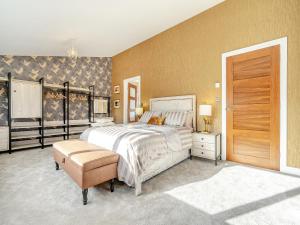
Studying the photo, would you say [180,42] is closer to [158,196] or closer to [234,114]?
[234,114]

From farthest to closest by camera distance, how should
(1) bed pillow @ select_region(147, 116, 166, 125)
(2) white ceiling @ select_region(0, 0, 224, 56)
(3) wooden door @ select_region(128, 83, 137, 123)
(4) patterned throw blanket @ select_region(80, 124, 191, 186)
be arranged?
(3) wooden door @ select_region(128, 83, 137, 123)
(1) bed pillow @ select_region(147, 116, 166, 125)
(2) white ceiling @ select_region(0, 0, 224, 56)
(4) patterned throw blanket @ select_region(80, 124, 191, 186)

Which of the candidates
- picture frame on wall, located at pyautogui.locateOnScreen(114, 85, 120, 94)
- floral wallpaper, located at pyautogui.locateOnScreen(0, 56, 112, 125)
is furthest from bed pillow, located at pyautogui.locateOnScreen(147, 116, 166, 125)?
floral wallpaper, located at pyautogui.locateOnScreen(0, 56, 112, 125)

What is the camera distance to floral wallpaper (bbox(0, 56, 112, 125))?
409 cm

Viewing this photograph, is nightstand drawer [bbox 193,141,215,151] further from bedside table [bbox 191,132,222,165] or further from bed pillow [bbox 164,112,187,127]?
bed pillow [bbox 164,112,187,127]

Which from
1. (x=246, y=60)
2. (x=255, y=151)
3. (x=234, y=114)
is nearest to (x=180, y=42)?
(x=246, y=60)

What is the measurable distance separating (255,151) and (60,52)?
5491mm

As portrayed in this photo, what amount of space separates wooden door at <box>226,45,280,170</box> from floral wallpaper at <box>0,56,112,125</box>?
4630mm

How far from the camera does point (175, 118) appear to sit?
3562 mm

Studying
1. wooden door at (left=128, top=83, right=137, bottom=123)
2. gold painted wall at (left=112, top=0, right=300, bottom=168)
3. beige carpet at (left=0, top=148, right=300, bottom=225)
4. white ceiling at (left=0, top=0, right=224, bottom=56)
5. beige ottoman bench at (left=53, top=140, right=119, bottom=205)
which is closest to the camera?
beige carpet at (left=0, top=148, right=300, bottom=225)

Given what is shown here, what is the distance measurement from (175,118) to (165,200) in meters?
2.03

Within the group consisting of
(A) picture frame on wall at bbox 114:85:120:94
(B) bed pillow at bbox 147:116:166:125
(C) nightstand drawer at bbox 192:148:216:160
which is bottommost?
(C) nightstand drawer at bbox 192:148:216:160

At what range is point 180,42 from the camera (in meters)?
4.03

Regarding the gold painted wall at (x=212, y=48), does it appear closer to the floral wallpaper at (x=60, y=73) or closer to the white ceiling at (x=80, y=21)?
the white ceiling at (x=80, y=21)

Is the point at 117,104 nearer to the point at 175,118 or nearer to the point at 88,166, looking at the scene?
the point at 175,118
